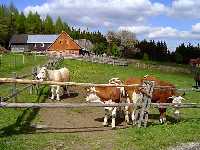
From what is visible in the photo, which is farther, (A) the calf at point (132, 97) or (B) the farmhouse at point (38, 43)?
(B) the farmhouse at point (38, 43)

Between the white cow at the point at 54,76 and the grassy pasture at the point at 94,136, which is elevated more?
the white cow at the point at 54,76

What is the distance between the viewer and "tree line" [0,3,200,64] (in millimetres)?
117125

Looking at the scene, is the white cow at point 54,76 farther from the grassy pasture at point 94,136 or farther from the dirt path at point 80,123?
the grassy pasture at point 94,136

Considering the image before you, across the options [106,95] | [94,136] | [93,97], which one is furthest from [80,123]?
[94,136]

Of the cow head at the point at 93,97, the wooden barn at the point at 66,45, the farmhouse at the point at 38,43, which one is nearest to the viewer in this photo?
the cow head at the point at 93,97

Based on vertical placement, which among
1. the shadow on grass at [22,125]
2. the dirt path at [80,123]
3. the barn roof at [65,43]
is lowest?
the dirt path at [80,123]

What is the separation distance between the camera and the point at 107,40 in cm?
13962

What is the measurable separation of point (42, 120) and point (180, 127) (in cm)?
454

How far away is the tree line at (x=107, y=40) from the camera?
117 metres

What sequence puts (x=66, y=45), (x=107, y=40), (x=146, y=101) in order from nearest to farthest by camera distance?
(x=146, y=101) → (x=66, y=45) → (x=107, y=40)

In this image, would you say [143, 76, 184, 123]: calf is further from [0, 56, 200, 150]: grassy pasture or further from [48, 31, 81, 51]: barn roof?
[48, 31, 81, 51]: barn roof

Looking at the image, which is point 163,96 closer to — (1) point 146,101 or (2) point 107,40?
(1) point 146,101

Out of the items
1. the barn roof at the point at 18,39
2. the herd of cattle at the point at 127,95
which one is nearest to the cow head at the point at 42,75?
the herd of cattle at the point at 127,95

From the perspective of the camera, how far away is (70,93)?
24.7 metres
